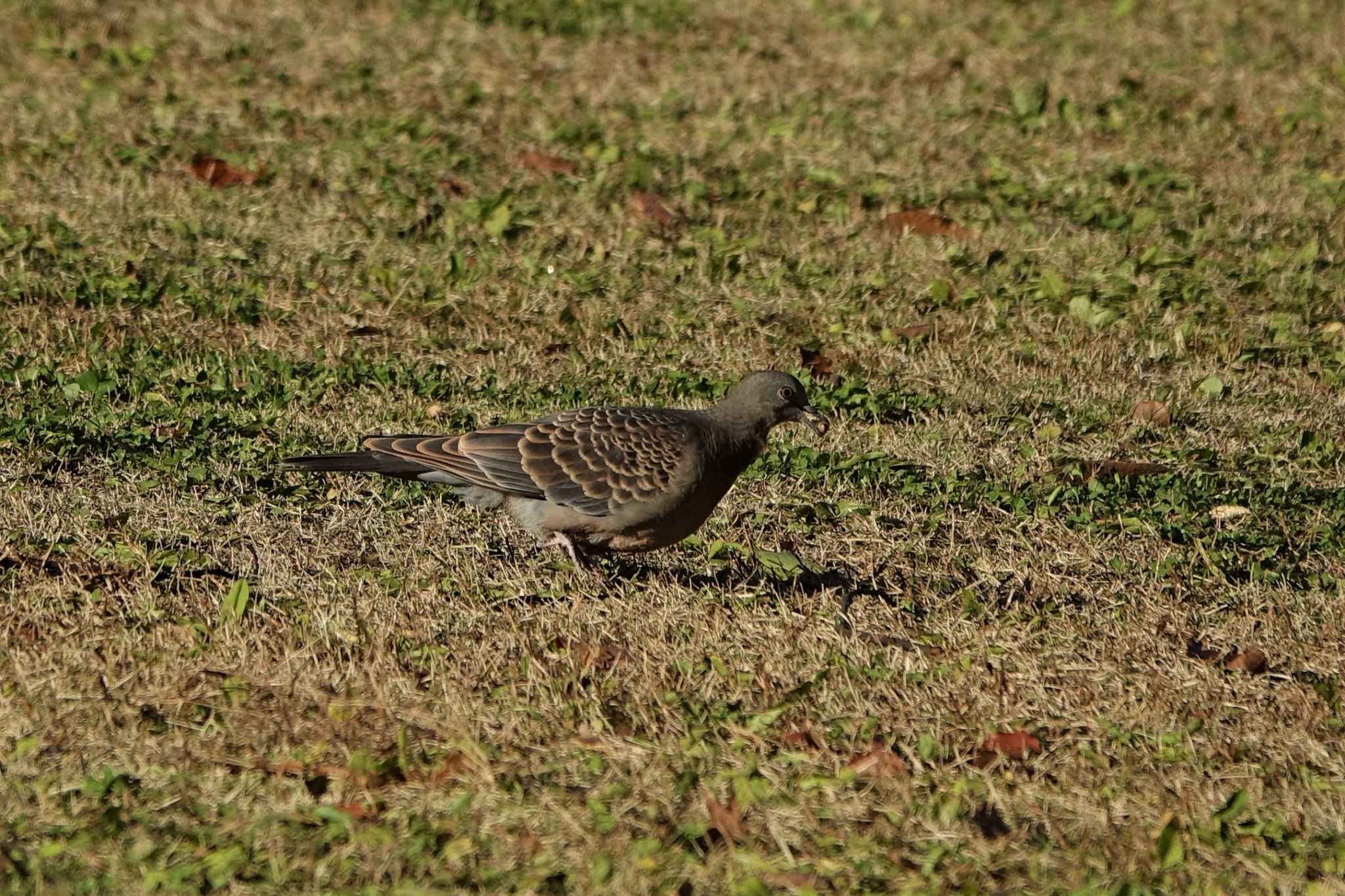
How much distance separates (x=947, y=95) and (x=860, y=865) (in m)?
9.06

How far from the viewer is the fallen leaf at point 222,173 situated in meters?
10.8

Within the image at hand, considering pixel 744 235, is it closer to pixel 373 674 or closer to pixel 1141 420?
pixel 1141 420

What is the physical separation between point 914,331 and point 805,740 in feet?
15.2

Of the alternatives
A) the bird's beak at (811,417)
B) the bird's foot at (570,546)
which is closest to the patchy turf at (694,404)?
the bird's foot at (570,546)

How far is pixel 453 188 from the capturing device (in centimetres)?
1090

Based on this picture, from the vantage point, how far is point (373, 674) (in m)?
5.48

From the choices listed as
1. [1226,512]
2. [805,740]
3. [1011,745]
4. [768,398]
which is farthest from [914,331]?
[805,740]

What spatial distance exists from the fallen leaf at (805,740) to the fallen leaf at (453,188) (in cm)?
623

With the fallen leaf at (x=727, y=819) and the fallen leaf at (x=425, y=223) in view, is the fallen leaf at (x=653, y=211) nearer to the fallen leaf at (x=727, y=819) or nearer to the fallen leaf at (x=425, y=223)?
the fallen leaf at (x=425, y=223)

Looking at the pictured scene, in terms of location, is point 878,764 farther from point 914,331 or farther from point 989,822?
point 914,331

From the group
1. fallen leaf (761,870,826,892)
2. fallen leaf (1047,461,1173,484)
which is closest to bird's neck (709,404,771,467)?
fallen leaf (1047,461,1173,484)

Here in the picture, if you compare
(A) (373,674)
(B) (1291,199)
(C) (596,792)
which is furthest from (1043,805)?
(B) (1291,199)

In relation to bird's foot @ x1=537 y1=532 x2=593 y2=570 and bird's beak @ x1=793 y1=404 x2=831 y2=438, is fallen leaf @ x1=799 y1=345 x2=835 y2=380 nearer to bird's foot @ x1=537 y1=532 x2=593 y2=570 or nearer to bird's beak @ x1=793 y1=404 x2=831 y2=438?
bird's beak @ x1=793 y1=404 x2=831 y2=438

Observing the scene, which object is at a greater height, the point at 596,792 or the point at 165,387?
the point at 596,792
